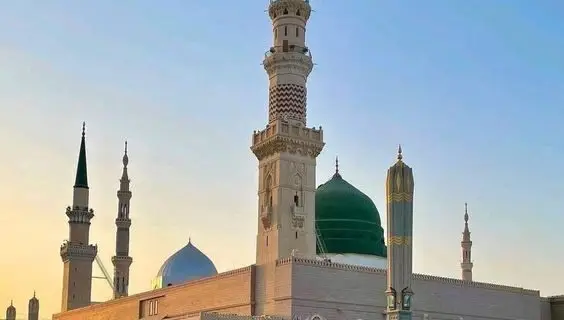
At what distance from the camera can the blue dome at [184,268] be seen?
1727 inches

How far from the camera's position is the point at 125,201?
51.6 m

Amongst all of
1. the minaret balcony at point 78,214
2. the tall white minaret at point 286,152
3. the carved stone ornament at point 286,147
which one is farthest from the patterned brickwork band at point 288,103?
the minaret balcony at point 78,214

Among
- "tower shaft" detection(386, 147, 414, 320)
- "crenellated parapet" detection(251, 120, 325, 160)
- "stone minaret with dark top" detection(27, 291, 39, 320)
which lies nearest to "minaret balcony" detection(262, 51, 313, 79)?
"crenellated parapet" detection(251, 120, 325, 160)

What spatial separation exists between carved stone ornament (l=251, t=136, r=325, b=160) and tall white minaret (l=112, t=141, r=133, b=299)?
1918 centimetres

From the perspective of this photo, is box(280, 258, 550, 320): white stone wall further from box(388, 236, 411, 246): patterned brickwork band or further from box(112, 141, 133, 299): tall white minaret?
box(112, 141, 133, 299): tall white minaret

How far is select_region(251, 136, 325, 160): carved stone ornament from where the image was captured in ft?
108

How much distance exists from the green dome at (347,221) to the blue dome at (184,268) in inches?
309

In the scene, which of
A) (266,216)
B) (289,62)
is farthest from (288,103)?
(266,216)

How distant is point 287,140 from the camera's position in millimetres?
33094

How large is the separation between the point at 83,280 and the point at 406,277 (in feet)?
103

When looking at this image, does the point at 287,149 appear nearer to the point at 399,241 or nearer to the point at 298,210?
the point at 298,210

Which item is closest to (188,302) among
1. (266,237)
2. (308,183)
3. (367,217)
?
(266,237)

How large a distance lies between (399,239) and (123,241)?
32670 mm

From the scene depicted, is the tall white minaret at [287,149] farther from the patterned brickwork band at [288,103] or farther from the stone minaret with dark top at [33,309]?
the stone minaret with dark top at [33,309]
